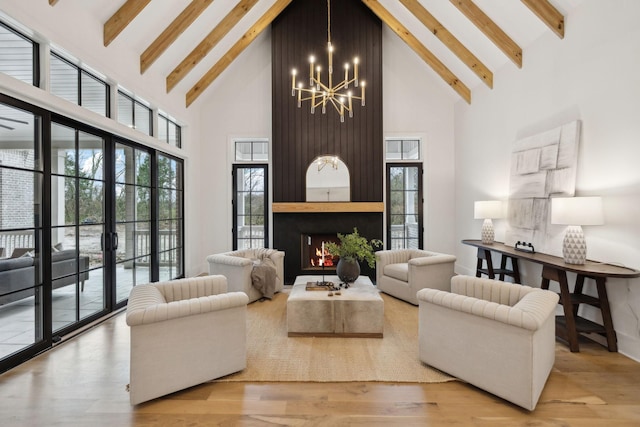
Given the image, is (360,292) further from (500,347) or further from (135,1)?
(135,1)

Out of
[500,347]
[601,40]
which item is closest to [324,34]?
[601,40]

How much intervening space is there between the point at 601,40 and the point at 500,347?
3.08m

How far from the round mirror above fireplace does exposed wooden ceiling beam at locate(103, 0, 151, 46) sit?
3.26 m

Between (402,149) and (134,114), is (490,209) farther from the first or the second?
(134,114)

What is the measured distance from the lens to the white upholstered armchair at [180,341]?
2086mm

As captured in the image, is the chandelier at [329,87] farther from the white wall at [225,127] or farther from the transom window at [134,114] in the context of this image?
the transom window at [134,114]

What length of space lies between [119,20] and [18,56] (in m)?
1.21

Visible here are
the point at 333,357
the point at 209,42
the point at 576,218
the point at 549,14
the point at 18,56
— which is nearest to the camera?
the point at 18,56

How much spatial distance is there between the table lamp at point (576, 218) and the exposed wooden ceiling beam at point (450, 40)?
263 cm

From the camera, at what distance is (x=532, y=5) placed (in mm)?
3453

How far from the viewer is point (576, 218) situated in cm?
290

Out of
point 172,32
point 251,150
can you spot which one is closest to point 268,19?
point 172,32

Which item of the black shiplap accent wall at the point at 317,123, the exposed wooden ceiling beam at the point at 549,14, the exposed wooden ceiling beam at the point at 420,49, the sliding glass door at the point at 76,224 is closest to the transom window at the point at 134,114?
the sliding glass door at the point at 76,224

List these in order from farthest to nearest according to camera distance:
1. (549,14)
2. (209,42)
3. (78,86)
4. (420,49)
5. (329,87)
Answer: (420,49)
(209,42)
(329,87)
(549,14)
(78,86)
